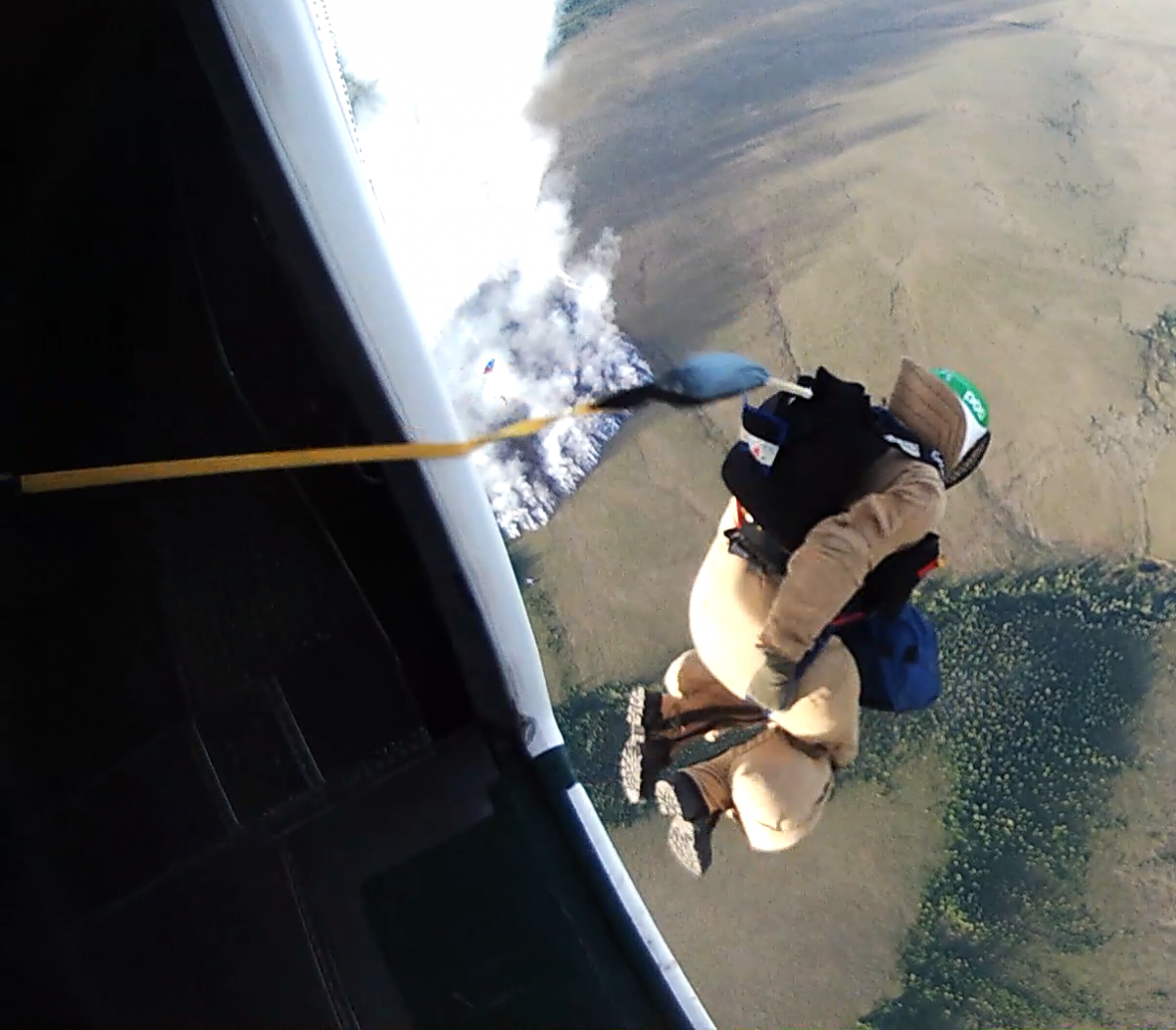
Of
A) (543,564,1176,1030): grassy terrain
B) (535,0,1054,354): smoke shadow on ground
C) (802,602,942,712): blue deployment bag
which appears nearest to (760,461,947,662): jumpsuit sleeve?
(802,602,942,712): blue deployment bag

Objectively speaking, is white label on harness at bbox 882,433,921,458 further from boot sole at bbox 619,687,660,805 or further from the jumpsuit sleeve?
boot sole at bbox 619,687,660,805

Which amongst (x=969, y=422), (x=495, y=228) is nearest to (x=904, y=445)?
(x=969, y=422)

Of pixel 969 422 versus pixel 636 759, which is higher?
pixel 969 422

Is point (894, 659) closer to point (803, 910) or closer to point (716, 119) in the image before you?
point (803, 910)

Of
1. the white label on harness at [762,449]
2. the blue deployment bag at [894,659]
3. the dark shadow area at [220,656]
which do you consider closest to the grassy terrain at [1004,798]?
the blue deployment bag at [894,659]

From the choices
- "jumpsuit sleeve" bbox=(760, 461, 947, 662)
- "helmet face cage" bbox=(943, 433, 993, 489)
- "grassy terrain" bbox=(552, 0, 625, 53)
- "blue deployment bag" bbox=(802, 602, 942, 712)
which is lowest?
"blue deployment bag" bbox=(802, 602, 942, 712)

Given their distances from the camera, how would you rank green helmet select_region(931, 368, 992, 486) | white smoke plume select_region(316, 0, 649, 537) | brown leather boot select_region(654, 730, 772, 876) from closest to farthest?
green helmet select_region(931, 368, 992, 486)
brown leather boot select_region(654, 730, 772, 876)
white smoke plume select_region(316, 0, 649, 537)
